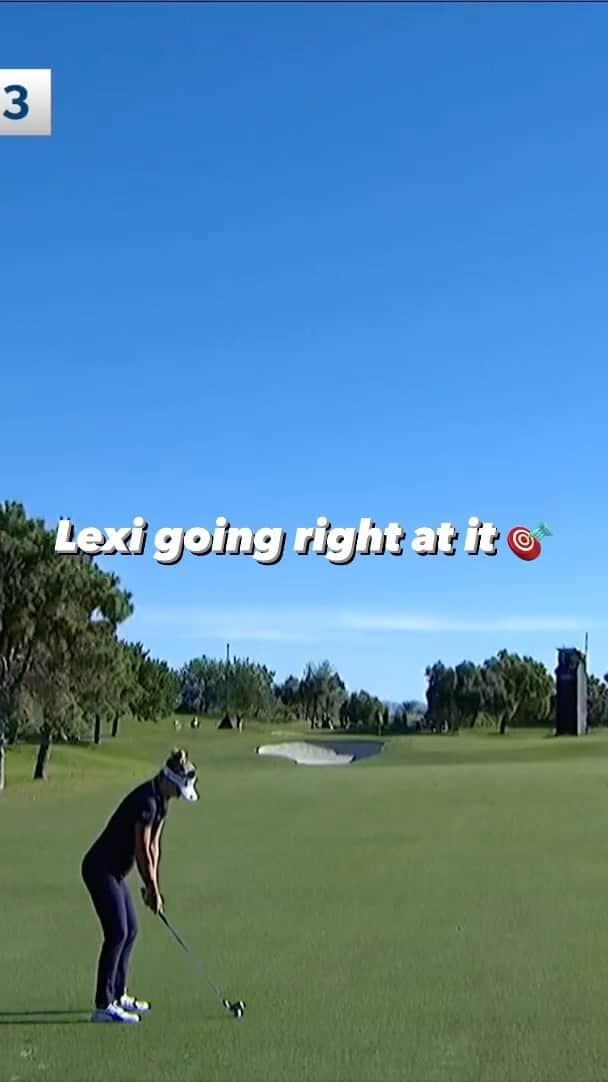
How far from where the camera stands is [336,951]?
35.2 feet

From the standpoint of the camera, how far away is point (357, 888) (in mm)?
14258

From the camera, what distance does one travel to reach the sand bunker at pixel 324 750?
68.6 metres

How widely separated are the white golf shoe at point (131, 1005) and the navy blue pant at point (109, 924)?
8cm

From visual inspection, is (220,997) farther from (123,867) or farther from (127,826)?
(127,826)

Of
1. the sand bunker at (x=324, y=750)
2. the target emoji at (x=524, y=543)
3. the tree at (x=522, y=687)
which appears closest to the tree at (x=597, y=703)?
the tree at (x=522, y=687)

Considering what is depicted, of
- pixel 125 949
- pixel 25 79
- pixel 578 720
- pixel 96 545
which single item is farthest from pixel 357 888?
pixel 578 720

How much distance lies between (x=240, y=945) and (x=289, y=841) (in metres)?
8.32

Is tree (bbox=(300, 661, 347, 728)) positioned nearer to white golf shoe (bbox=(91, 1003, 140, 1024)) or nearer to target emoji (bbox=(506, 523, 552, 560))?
target emoji (bbox=(506, 523, 552, 560))

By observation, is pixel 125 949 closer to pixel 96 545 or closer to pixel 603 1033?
pixel 603 1033

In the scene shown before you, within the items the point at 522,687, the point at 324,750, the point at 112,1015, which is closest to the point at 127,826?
the point at 112,1015

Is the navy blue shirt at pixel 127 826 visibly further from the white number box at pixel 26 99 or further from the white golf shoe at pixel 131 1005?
the white number box at pixel 26 99

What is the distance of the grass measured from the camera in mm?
7758

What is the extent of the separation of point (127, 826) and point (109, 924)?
67 centimetres

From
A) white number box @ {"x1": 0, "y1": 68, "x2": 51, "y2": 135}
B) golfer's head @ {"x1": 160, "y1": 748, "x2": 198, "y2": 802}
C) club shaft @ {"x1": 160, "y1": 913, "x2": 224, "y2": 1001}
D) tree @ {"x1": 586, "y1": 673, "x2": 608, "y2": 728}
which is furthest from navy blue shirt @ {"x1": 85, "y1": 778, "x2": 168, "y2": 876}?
tree @ {"x1": 586, "y1": 673, "x2": 608, "y2": 728}
